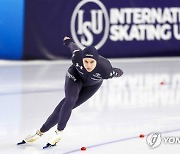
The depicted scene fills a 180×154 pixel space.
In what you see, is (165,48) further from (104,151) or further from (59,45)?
(104,151)

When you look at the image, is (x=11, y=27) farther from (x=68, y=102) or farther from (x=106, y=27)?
(x=68, y=102)

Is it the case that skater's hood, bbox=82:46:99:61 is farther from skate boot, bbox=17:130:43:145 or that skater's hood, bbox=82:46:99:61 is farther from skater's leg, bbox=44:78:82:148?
skate boot, bbox=17:130:43:145

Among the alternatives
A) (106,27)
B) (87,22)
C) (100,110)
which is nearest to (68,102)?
(100,110)

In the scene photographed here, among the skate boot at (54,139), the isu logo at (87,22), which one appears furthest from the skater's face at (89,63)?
the isu logo at (87,22)

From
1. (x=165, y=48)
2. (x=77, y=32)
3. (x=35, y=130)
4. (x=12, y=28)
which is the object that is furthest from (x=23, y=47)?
(x=35, y=130)

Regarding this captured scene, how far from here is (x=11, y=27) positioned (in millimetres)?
9891

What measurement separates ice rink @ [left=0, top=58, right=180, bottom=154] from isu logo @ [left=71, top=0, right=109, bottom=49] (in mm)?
791

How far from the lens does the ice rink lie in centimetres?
499

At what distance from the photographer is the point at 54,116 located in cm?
495

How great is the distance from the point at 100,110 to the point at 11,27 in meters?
3.89

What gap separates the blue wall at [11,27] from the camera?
983 centimetres

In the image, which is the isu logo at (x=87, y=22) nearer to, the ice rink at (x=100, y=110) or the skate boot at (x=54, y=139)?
the ice rink at (x=100, y=110)

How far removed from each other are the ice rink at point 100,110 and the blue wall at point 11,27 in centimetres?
27

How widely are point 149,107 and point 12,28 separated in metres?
3.99
